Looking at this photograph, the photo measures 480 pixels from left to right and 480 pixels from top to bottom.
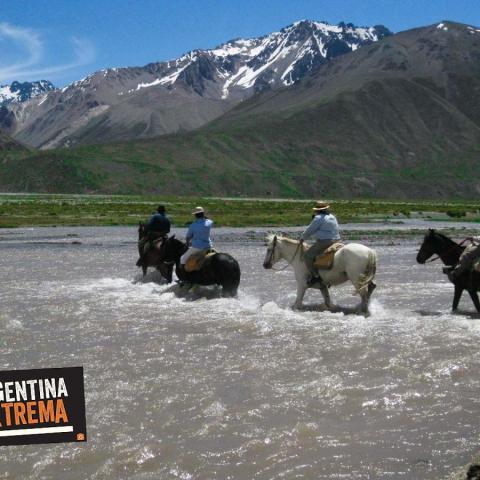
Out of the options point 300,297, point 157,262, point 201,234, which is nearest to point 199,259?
point 201,234

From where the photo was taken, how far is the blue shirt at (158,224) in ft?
77.4

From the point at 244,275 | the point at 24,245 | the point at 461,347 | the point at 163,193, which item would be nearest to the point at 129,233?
the point at 24,245

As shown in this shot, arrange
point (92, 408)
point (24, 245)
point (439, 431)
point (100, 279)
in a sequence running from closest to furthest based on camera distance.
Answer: point (439, 431)
point (92, 408)
point (100, 279)
point (24, 245)

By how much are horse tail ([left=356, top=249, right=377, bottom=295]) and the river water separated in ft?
2.48

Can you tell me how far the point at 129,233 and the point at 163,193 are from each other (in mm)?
131636

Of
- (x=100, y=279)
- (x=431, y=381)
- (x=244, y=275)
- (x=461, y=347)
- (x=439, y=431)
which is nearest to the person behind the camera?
(x=439, y=431)

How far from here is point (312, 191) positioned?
194875 millimetres

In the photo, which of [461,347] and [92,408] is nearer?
[92,408]

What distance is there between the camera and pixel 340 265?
17.5 metres

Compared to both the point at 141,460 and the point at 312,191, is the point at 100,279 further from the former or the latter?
the point at 312,191

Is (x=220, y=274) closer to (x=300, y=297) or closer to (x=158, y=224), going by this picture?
(x=300, y=297)

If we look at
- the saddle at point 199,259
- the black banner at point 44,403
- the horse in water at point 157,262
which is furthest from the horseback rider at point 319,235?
the black banner at point 44,403

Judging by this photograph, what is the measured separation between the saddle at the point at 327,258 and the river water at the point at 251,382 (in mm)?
1346

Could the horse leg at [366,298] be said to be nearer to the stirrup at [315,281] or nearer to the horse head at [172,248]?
the stirrup at [315,281]
